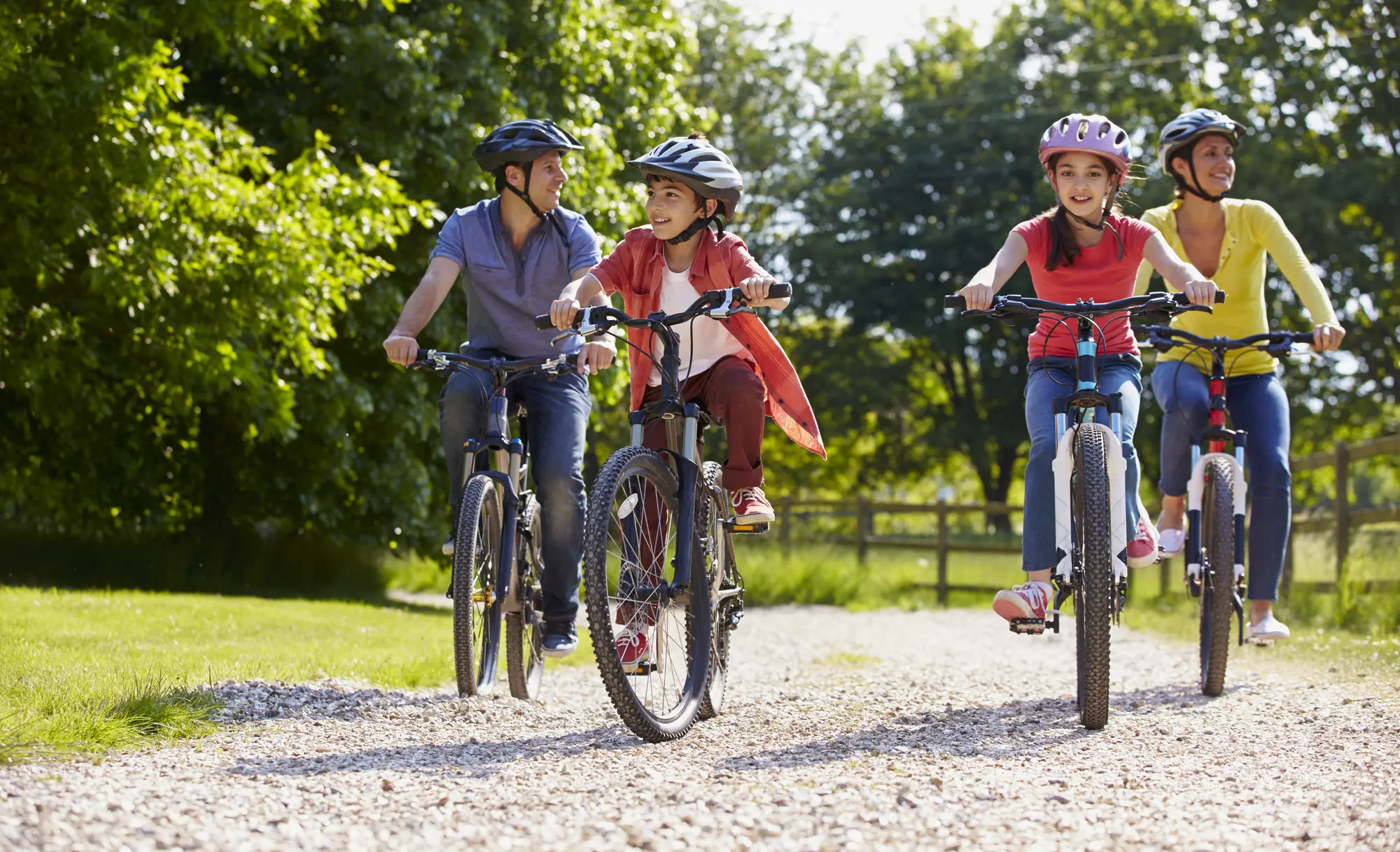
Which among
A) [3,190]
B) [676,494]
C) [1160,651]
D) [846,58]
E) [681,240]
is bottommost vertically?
[1160,651]

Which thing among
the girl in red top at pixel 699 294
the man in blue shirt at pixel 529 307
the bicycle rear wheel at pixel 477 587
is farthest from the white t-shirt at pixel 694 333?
the bicycle rear wheel at pixel 477 587

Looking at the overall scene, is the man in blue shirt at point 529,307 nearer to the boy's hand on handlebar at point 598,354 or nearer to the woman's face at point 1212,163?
the boy's hand on handlebar at point 598,354

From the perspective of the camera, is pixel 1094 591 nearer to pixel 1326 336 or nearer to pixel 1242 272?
pixel 1326 336

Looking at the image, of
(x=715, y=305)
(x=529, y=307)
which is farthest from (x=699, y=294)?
(x=529, y=307)

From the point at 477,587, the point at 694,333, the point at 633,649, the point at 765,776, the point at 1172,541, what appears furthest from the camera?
the point at 1172,541

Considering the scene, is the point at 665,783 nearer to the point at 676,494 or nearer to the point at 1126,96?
the point at 676,494

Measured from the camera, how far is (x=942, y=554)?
67.5 feet

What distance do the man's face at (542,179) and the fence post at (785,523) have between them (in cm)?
1526

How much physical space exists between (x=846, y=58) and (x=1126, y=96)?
27.3 ft

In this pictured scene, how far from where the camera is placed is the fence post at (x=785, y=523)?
21.5 meters

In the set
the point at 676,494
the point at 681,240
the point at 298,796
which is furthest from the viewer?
the point at 681,240

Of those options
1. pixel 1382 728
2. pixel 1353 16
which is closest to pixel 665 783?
pixel 1382 728

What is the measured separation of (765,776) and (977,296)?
6.32 feet

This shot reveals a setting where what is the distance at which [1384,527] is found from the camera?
11.8m
